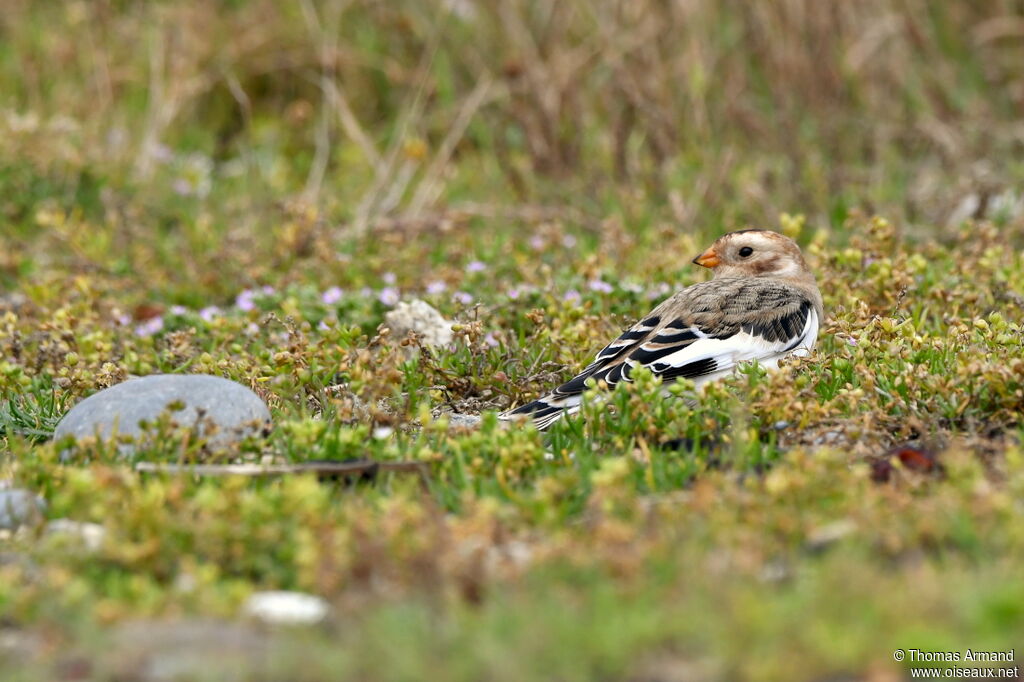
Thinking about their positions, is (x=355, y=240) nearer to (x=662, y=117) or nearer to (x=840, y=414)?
(x=662, y=117)

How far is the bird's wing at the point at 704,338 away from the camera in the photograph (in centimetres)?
461

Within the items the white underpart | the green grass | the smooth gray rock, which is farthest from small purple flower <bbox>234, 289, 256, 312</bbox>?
the white underpart

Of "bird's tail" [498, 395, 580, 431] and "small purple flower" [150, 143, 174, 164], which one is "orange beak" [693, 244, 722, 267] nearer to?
"bird's tail" [498, 395, 580, 431]

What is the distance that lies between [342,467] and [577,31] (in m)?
5.92

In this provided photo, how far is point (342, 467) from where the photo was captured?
388 centimetres

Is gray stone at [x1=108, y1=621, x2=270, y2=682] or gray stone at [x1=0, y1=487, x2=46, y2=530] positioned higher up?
gray stone at [x1=0, y1=487, x2=46, y2=530]

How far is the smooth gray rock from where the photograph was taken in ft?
13.6

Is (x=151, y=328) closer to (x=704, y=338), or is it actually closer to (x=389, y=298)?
(x=389, y=298)

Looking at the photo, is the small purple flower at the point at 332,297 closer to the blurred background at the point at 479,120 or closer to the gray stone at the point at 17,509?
the blurred background at the point at 479,120

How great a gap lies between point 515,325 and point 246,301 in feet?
4.04

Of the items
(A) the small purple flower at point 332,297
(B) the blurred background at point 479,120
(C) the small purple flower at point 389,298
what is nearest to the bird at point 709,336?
(C) the small purple flower at point 389,298

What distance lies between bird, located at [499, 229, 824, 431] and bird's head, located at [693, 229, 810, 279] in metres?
0.07

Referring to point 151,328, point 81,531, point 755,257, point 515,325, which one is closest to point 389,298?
point 515,325

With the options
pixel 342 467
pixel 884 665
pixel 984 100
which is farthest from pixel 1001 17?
pixel 884 665
